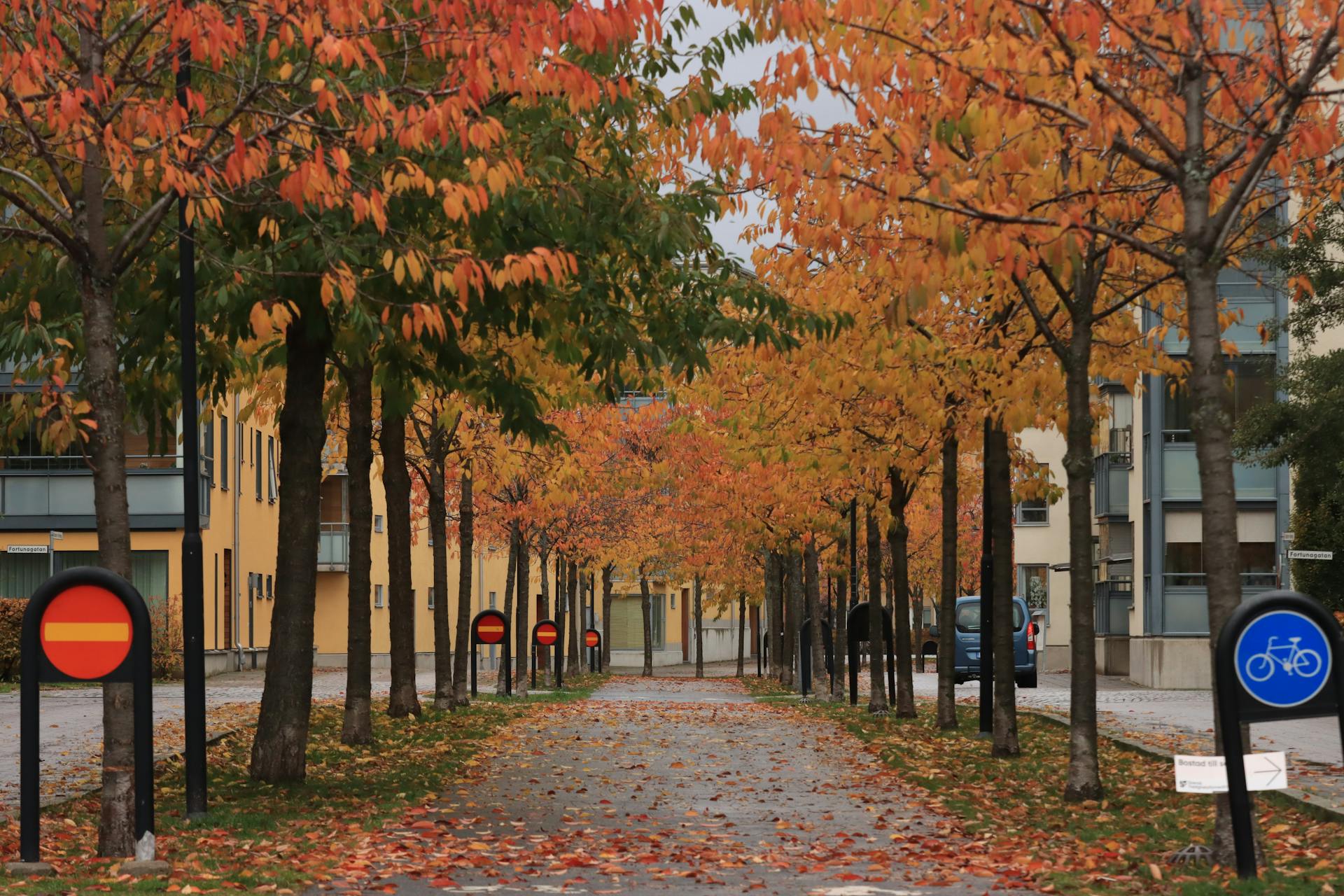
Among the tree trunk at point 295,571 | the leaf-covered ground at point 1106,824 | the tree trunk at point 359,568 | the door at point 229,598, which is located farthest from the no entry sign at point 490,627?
the door at point 229,598

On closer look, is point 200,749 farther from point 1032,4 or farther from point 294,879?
point 1032,4

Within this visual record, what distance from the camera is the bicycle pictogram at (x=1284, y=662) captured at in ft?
30.1

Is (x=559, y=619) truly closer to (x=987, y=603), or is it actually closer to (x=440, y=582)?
(x=440, y=582)

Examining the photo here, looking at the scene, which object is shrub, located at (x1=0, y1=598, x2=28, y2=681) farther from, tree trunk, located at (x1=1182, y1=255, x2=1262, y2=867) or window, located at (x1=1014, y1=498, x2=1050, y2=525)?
window, located at (x1=1014, y1=498, x2=1050, y2=525)

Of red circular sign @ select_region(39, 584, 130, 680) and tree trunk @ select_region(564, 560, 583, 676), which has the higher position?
red circular sign @ select_region(39, 584, 130, 680)

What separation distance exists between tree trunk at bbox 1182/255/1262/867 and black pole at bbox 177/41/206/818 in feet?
18.6

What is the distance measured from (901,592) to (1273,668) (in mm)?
17302

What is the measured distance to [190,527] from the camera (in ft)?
39.1

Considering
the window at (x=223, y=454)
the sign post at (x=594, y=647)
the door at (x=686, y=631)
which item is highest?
the window at (x=223, y=454)

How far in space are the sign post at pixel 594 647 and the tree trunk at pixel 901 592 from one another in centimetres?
2226

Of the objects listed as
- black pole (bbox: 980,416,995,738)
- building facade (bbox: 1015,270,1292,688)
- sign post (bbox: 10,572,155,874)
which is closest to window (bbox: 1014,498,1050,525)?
building facade (bbox: 1015,270,1292,688)

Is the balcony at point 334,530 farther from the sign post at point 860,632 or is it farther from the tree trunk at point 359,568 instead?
the tree trunk at point 359,568

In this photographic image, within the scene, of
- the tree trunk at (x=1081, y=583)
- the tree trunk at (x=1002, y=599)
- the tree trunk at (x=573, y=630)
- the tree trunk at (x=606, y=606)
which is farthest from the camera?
the tree trunk at (x=606, y=606)

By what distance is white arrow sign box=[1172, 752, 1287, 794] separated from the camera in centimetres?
933
